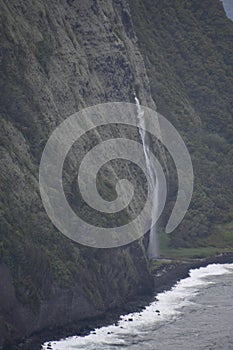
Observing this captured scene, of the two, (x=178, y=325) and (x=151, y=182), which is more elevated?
(x=151, y=182)

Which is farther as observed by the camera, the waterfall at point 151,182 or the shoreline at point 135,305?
the waterfall at point 151,182

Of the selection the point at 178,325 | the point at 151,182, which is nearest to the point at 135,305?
the point at 178,325

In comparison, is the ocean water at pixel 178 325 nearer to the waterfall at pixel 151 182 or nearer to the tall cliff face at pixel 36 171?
the tall cliff face at pixel 36 171

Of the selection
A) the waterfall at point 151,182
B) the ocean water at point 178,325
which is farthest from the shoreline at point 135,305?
the waterfall at point 151,182

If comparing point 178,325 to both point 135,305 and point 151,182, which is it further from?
point 151,182

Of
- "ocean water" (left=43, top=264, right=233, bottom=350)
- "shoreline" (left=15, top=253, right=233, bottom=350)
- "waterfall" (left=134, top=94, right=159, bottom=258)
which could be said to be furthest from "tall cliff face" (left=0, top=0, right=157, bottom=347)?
"waterfall" (left=134, top=94, right=159, bottom=258)

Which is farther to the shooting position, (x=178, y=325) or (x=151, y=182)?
(x=151, y=182)
